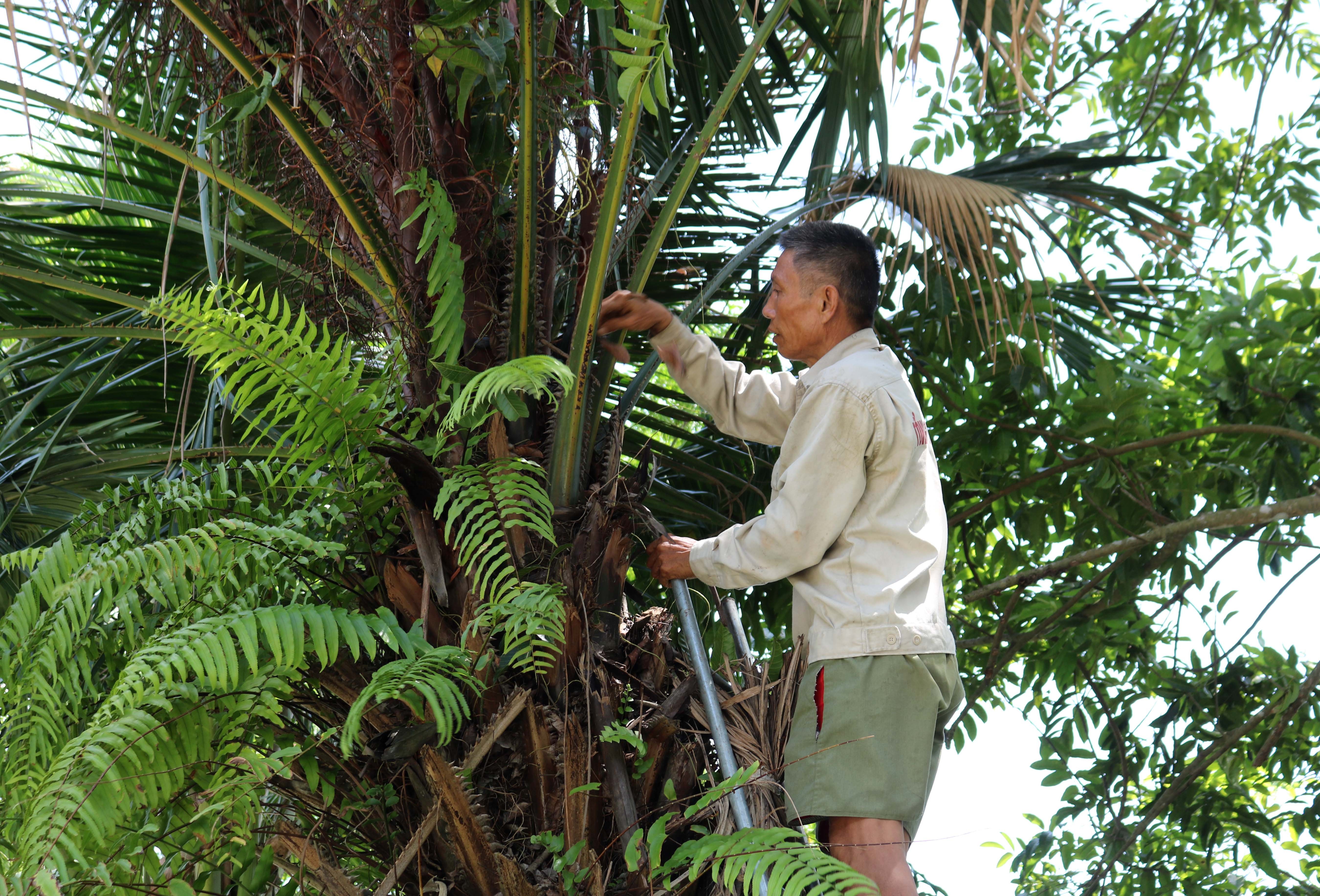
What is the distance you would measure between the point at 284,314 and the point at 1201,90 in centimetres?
525

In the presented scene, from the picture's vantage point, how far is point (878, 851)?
202cm

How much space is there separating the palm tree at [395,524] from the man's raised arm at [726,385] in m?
0.10

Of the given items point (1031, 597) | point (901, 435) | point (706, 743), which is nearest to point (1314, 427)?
point (1031, 597)

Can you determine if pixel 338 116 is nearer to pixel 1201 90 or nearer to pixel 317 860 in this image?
pixel 317 860

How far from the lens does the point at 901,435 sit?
2.21 metres

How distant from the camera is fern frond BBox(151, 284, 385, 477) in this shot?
6.83 feet

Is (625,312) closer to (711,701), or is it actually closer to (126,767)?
(711,701)

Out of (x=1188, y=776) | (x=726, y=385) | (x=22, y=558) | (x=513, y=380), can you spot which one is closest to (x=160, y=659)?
(x=22, y=558)

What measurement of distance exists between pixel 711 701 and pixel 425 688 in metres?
0.62

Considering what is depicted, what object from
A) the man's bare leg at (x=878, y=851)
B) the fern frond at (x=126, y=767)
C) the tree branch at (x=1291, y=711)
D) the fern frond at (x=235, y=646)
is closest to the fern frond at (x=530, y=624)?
the fern frond at (x=235, y=646)

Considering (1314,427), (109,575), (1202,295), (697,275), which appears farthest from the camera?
(1202,295)

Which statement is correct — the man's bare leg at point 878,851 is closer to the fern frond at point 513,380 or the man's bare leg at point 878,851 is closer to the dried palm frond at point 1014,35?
the fern frond at point 513,380

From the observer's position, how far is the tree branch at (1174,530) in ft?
12.0

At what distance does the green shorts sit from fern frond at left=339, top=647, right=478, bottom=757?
635 mm
